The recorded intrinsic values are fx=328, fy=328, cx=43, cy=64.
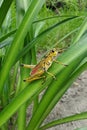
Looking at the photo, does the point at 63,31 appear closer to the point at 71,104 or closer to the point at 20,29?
the point at 71,104

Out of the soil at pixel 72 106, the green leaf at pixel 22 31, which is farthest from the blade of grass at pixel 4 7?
the soil at pixel 72 106

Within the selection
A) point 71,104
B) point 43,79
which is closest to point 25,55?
point 43,79

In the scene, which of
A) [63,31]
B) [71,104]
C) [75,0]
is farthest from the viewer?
[75,0]

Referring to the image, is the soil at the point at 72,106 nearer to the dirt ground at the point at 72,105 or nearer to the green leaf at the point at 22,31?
the dirt ground at the point at 72,105

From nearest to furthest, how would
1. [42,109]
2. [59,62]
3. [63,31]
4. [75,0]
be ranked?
[59,62] < [42,109] < [63,31] < [75,0]

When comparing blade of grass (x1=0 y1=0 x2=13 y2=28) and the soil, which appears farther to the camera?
the soil

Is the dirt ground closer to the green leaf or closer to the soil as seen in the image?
the soil

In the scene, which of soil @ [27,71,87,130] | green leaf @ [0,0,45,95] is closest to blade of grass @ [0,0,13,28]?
green leaf @ [0,0,45,95]

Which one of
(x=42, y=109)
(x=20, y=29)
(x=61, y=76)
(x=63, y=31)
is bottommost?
(x=63, y=31)
